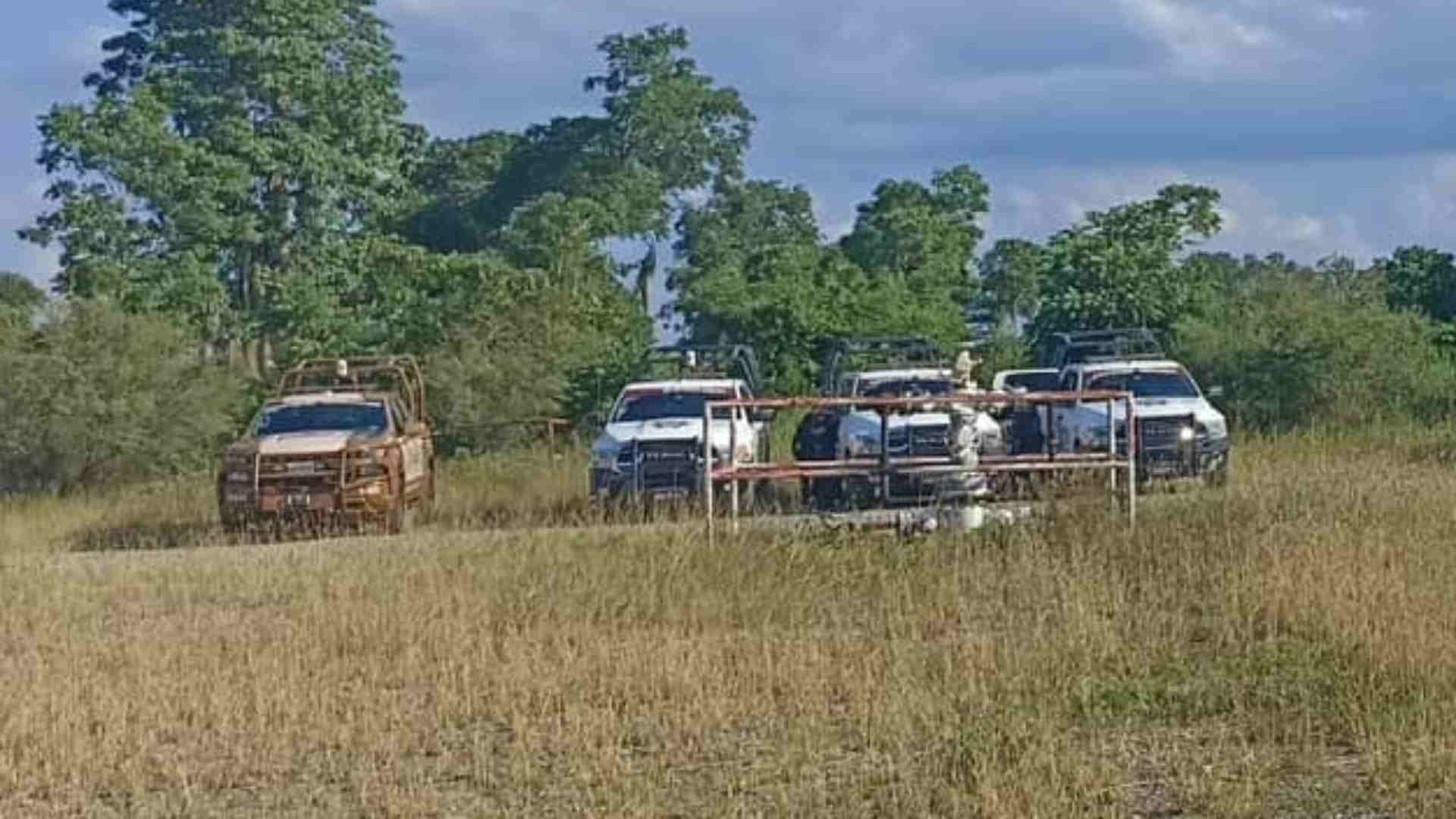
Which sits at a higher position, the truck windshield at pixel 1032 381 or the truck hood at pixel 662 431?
the truck windshield at pixel 1032 381

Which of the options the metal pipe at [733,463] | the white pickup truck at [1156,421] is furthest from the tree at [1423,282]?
the metal pipe at [733,463]

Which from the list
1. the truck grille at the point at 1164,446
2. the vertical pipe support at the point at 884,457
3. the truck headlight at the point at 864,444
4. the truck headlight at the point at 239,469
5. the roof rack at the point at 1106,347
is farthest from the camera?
the roof rack at the point at 1106,347

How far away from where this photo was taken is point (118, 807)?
1009 centimetres

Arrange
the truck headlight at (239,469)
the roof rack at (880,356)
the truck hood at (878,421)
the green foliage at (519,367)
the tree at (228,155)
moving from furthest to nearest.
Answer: the tree at (228,155)
the green foliage at (519,367)
the roof rack at (880,356)
the truck hood at (878,421)
the truck headlight at (239,469)

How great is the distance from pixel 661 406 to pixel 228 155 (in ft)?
84.1

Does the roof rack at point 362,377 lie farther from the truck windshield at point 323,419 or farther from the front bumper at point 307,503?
the front bumper at point 307,503

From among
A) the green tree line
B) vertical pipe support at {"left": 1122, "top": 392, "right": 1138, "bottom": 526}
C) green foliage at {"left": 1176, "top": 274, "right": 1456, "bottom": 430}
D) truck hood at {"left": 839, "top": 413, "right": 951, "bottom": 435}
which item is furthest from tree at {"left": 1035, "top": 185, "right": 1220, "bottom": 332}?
vertical pipe support at {"left": 1122, "top": 392, "right": 1138, "bottom": 526}

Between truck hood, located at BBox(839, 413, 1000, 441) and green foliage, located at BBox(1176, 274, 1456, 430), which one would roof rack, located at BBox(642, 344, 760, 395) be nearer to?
truck hood, located at BBox(839, 413, 1000, 441)

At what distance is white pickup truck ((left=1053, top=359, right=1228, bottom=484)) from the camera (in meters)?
25.5

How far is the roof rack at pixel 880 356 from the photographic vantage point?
3441 centimetres

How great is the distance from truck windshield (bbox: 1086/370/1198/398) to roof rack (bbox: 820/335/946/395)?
5497mm

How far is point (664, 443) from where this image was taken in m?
26.0

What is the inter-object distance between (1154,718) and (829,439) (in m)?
17.1

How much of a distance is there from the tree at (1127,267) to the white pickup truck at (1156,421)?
1565 centimetres
